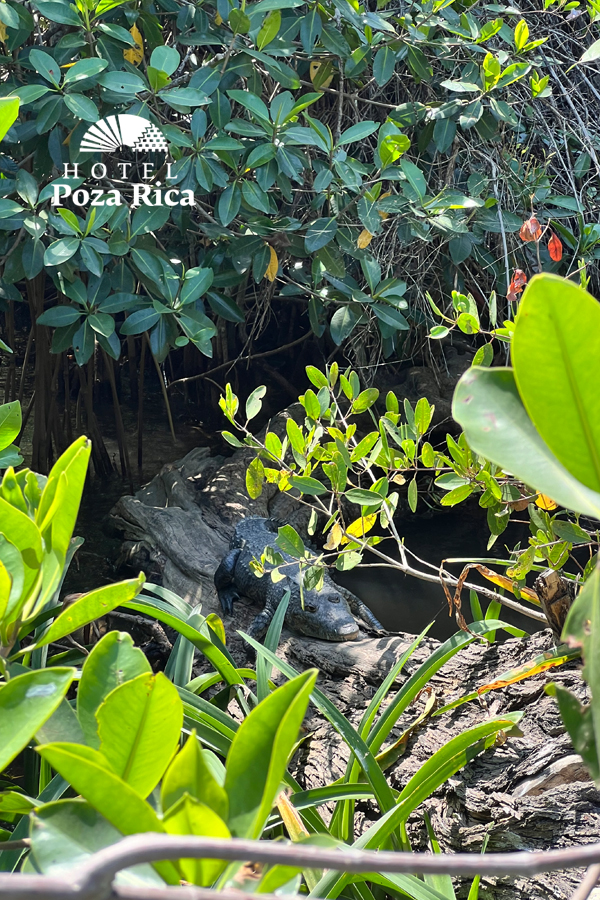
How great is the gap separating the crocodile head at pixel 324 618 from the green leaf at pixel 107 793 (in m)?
1.78

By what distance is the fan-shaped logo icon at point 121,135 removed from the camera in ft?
7.72

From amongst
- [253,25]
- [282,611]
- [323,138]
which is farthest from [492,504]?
[253,25]

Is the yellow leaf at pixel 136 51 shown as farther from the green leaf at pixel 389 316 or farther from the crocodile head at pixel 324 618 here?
the crocodile head at pixel 324 618

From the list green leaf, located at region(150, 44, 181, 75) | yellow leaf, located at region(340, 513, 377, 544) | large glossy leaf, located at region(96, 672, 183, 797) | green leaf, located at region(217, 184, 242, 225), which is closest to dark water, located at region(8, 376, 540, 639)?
yellow leaf, located at region(340, 513, 377, 544)

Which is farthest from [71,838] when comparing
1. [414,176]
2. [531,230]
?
[414,176]

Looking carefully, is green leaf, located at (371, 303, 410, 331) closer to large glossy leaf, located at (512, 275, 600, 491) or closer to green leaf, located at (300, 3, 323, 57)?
green leaf, located at (300, 3, 323, 57)

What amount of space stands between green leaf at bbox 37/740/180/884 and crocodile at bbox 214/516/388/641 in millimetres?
1569

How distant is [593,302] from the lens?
0.43 meters

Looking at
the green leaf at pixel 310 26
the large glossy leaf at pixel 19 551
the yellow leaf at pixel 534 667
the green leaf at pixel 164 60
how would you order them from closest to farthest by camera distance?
1. the large glossy leaf at pixel 19 551
2. the yellow leaf at pixel 534 667
3. the green leaf at pixel 164 60
4. the green leaf at pixel 310 26

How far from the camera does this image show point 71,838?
46 cm

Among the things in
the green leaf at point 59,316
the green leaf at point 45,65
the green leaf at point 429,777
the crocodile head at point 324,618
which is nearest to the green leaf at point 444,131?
the green leaf at point 45,65

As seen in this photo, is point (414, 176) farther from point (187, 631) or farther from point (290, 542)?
point (187, 631)

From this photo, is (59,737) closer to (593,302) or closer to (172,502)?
(593,302)

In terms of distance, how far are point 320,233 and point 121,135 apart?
0.83 metres
